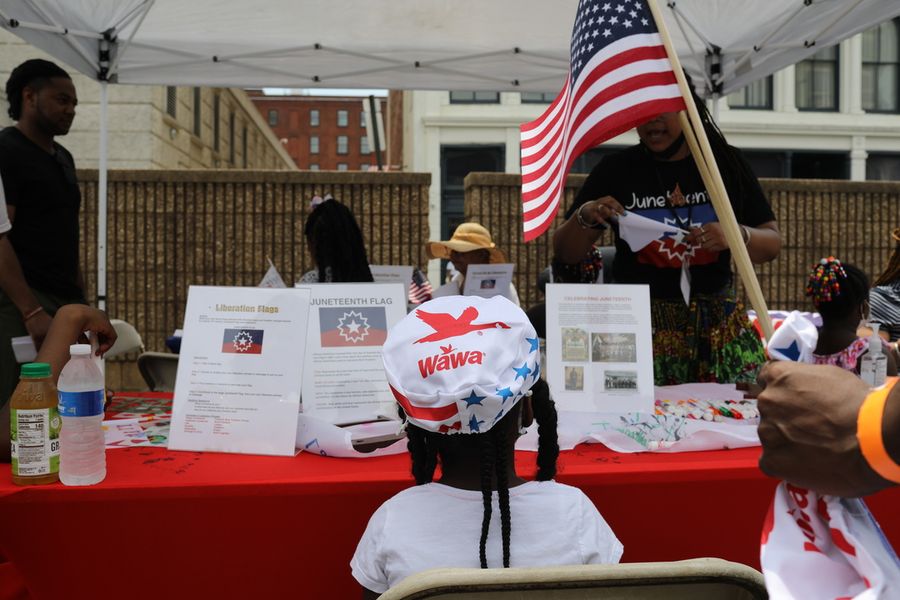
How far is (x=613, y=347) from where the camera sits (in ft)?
6.67

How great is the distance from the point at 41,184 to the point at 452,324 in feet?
7.74

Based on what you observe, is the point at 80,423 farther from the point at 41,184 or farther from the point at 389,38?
the point at 389,38

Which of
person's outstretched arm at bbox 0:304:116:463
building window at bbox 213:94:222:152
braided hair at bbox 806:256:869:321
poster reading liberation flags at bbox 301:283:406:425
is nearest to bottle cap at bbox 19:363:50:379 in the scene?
person's outstretched arm at bbox 0:304:116:463

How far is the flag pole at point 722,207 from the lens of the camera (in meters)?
1.04

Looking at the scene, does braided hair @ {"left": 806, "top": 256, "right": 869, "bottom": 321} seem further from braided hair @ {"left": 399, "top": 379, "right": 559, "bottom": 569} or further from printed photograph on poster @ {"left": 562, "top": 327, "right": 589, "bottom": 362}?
braided hair @ {"left": 399, "top": 379, "right": 559, "bottom": 569}

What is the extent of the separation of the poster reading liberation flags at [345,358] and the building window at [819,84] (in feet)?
55.5

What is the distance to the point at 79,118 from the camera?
10234 millimetres

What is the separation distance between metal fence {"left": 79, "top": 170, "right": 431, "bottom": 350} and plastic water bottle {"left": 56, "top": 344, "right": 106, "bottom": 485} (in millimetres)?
6422

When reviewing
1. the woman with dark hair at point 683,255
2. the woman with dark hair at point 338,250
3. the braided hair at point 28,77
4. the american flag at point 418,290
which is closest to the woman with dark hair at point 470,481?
the woman with dark hair at point 683,255

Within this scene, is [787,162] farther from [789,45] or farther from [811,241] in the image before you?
[789,45]

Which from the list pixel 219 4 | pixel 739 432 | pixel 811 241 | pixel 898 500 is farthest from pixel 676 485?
pixel 811 241

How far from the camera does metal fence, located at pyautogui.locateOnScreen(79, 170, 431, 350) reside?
7.86m

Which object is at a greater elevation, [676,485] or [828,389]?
[828,389]

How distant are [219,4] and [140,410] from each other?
280 cm
